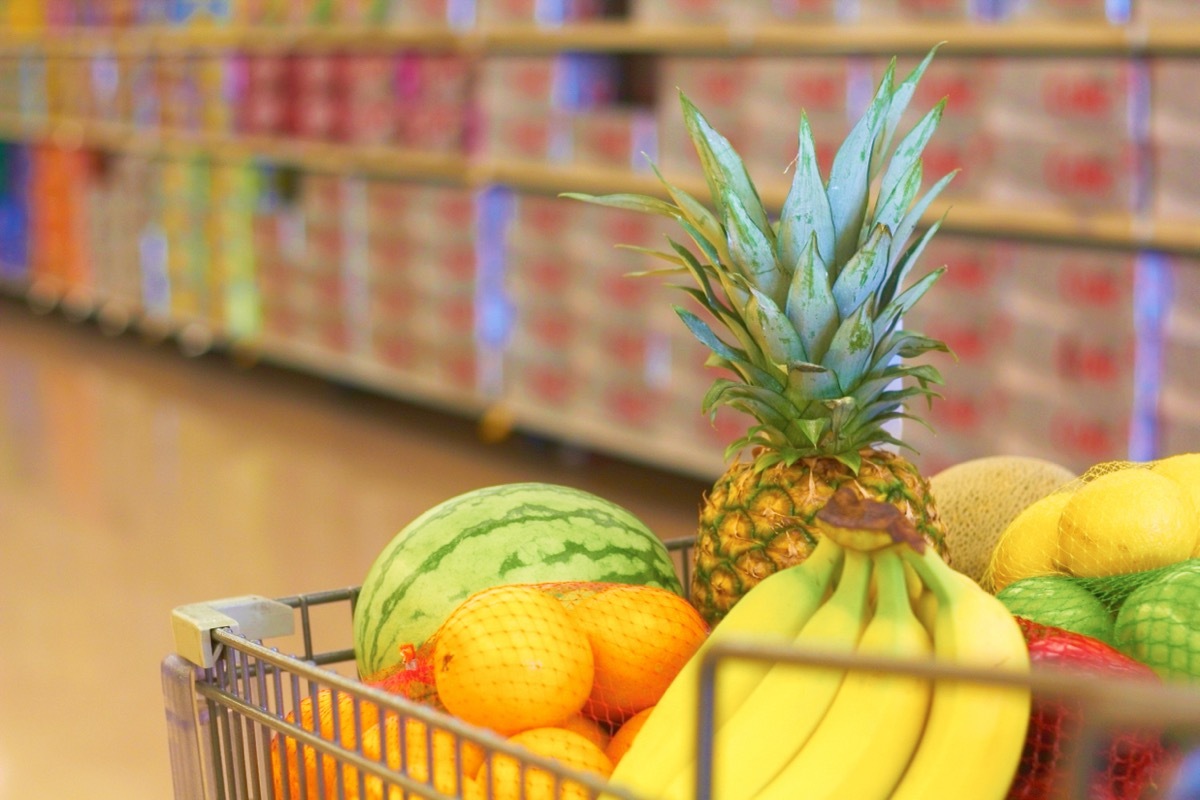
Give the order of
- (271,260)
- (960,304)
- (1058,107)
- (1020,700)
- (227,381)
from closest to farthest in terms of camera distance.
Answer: (1020,700) → (1058,107) → (960,304) → (271,260) → (227,381)

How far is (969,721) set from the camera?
0.67m

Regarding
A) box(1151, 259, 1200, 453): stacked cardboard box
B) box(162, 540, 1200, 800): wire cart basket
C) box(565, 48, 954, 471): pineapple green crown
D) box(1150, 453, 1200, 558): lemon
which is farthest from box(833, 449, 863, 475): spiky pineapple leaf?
box(1151, 259, 1200, 453): stacked cardboard box

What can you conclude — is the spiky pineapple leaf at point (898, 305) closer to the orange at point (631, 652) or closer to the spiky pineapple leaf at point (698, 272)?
the spiky pineapple leaf at point (698, 272)

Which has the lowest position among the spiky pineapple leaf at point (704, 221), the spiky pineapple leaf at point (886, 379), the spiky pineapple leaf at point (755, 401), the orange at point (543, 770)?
the orange at point (543, 770)

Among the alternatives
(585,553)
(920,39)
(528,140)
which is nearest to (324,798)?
(585,553)

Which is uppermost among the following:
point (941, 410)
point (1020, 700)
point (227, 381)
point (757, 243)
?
point (757, 243)

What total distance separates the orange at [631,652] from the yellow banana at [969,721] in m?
0.22

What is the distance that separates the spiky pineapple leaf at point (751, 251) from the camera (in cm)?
100

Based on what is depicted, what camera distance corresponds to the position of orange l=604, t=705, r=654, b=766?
2.73ft

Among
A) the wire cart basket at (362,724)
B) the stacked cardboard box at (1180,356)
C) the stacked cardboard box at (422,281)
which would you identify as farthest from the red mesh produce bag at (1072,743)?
the stacked cardboard box at (422,281)

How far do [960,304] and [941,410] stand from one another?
0.25 meters

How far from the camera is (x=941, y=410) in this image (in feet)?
10.6

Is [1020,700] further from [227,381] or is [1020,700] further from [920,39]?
[227,381]

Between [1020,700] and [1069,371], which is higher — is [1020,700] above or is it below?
above
